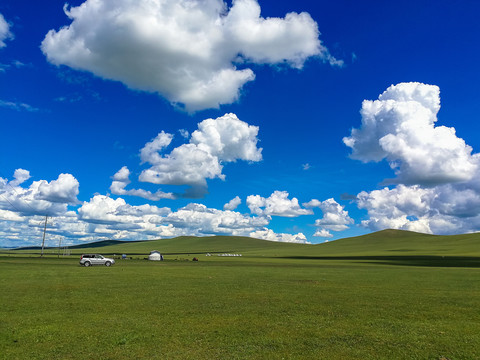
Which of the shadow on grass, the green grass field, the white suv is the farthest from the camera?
the shadow on grass

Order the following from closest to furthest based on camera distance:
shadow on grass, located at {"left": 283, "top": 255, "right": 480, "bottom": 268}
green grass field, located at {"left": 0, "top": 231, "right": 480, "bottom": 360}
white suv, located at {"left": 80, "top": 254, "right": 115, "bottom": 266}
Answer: green grass field, located at {"left": 0, "top": 231, "right": 480, "bottom": 360} < white suv, located at {"left": 80, "top": 254, "right": 115, "bottom": 266} < shadow on grass, located at {"left": 283, "top": 255, "right": 480, "bottom": 268}

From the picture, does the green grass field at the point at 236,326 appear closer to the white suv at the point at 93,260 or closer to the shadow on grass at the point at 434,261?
the white suv at the point at 93,260

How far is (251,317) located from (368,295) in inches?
458

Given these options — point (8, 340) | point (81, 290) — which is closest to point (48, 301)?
point (81, 290)


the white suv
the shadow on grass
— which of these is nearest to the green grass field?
the white suv

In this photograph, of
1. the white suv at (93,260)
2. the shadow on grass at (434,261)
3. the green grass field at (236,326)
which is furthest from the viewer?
the shadow on grass at (434,261)

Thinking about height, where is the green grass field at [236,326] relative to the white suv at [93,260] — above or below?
below

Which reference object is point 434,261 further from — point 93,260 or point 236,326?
point 236,326

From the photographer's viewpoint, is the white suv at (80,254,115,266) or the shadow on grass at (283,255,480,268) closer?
the white suv at (80,254,115,266)

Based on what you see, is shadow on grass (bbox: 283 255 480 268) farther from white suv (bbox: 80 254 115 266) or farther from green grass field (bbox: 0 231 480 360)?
green grass field (bbox: 0 231 480 360)

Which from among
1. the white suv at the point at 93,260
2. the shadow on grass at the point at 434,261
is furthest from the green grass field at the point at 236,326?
the shadow on grass at the point at 434,261

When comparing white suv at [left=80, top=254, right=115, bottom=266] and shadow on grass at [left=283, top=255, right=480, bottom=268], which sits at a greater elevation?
white suv at [left=80, top=254, right=115, bottom=266]

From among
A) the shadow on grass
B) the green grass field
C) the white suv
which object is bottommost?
the shadow on grass

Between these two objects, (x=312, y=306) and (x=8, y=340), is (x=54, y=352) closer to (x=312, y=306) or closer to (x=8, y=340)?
(x=8, y=340)
